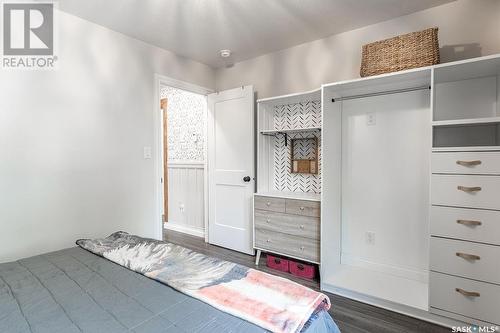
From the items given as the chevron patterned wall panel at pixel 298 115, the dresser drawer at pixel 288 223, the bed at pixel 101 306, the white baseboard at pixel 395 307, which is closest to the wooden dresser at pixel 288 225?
the dresser drawer at pixel 288 223

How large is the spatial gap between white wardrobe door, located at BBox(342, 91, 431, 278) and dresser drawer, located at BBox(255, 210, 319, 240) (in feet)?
1.58

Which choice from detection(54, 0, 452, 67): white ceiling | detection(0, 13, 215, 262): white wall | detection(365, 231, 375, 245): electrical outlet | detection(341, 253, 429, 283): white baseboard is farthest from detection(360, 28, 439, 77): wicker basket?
detection(0, 13, 215, 262): white wall

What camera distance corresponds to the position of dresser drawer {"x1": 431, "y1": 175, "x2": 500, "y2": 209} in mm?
1688

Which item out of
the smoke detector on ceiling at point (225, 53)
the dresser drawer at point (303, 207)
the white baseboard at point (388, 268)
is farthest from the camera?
the smoke detector on ceiling at point (225, 53)

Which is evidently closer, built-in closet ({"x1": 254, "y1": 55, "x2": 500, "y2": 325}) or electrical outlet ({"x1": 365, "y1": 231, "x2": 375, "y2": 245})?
built-in closet ({"x1": 254, "y1": 55, "x2": 500, "y2": 325})

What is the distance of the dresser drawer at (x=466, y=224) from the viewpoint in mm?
1691

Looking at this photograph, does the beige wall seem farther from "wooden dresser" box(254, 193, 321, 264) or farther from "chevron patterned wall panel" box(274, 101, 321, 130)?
"wooden dresser" box(254, 193, 321, 264)

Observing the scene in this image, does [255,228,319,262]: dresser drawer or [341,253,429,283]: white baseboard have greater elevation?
[255,228,319,262]: dresser drawer

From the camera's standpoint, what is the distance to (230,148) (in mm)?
3391

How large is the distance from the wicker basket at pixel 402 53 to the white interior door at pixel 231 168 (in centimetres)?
137

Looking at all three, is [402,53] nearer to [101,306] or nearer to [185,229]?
[101,306]

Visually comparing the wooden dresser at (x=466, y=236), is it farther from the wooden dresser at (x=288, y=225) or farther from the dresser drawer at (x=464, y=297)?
the wooden dresser at (x=288, y=225)

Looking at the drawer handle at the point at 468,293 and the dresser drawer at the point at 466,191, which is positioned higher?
the dresser drawer at the point at 466,191

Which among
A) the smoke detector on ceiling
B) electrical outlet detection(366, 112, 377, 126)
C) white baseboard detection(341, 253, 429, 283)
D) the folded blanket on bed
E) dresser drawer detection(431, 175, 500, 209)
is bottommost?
white baseboard detection(341, 253, 429, 283)
